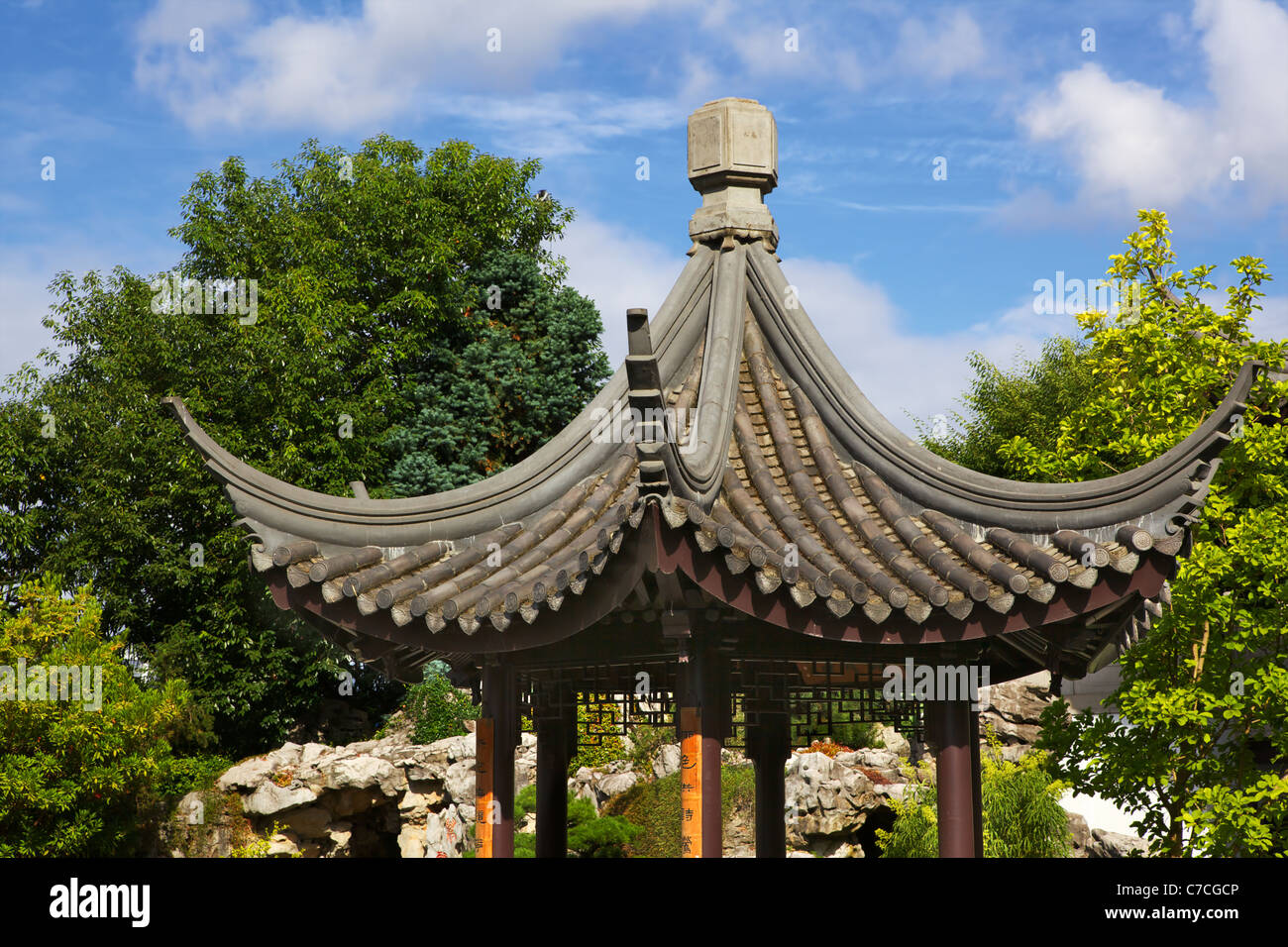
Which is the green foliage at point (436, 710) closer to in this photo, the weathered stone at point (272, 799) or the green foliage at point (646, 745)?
the weathered stone at point (272, 799)

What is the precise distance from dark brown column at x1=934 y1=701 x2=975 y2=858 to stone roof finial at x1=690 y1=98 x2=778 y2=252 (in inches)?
114

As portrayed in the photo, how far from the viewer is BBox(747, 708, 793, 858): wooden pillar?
8414mm

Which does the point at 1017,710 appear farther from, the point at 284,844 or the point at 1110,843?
the point at 284,844

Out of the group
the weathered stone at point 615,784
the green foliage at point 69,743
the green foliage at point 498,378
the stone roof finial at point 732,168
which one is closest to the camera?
the stone roof finial at point 732,168

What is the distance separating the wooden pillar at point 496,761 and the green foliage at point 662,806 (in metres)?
13.8

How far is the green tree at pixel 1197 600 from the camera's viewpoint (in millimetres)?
9883

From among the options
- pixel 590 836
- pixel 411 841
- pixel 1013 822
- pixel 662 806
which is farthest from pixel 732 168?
pixel 411 841

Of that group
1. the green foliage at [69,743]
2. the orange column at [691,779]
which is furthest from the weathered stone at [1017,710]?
the orange column at [691,779]

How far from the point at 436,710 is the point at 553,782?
20581 millimetres

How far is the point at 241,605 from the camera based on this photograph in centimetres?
2527

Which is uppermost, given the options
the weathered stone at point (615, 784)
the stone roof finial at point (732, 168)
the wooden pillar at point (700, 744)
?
the stone roof finial at point (732, 168)
